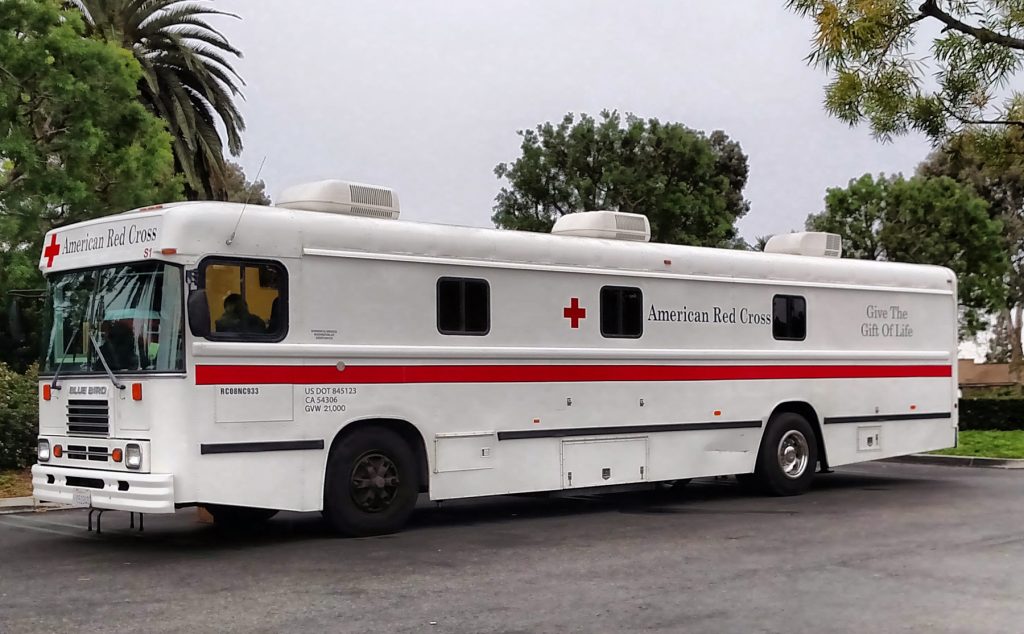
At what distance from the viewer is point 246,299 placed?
406 inches

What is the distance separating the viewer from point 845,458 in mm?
15031

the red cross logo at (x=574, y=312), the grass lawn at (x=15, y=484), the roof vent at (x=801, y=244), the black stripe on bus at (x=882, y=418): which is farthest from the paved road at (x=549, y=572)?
the roof vent at (x=801, y=244)

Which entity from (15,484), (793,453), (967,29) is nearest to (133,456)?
(15,484)

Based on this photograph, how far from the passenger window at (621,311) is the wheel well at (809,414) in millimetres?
2483

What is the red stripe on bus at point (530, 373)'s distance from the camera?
10227mm

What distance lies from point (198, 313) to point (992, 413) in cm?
1939

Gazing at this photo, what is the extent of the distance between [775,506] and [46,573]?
25.2 ft

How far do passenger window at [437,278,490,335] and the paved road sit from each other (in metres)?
1.92

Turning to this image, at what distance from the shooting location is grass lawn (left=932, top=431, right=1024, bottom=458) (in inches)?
762

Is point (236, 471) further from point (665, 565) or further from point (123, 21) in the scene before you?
point (123, 21)

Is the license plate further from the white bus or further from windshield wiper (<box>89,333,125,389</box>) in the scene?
windshield wiper (<box>89,333,125,389</box>)

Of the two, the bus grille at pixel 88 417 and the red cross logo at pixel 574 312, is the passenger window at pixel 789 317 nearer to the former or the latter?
the red cross logo at pixel 574 312

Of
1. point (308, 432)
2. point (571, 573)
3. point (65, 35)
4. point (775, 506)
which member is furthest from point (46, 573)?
point (65, 35)

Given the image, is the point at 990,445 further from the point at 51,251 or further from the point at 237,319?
the point at 51,251
